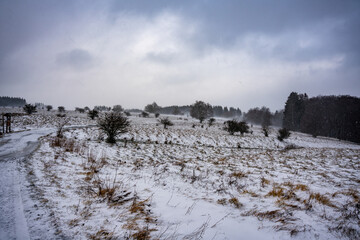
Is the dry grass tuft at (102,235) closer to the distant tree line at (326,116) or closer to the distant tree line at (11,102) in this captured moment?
the distant tree line at (326,116)

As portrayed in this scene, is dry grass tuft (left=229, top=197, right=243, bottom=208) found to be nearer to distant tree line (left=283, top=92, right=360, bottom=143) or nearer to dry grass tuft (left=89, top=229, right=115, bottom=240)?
dry grass tuft (left=89, top=229, right=115, bottom=240)

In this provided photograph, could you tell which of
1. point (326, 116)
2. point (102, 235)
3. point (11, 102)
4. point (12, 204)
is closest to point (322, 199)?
point (102, 235)

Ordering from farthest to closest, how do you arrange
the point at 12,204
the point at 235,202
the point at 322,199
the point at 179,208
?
the point at 322,199 → the point at 235,202 → the point at 179,208 → the point at 12,204

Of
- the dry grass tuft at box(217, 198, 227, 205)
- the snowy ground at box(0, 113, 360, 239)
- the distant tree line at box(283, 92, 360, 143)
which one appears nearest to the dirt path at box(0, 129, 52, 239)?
the snowy ground at box(0, 113, 360, 239)

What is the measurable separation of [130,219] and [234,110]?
5897 inches

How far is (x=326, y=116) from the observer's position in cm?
4831

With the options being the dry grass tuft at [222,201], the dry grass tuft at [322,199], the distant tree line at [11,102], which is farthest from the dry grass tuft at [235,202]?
the distant tree line at [11,102]

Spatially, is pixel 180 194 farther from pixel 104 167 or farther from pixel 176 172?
pixel 104 167

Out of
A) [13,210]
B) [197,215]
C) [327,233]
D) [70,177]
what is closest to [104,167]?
[70,177]

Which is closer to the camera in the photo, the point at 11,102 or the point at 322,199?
the point at 322,199

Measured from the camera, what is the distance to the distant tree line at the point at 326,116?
40812mm

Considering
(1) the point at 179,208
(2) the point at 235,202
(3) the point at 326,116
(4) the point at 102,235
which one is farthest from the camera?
(3) the point at 326,116

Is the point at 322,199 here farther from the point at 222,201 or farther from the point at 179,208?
the point at 179,208

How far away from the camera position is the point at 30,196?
260cm
